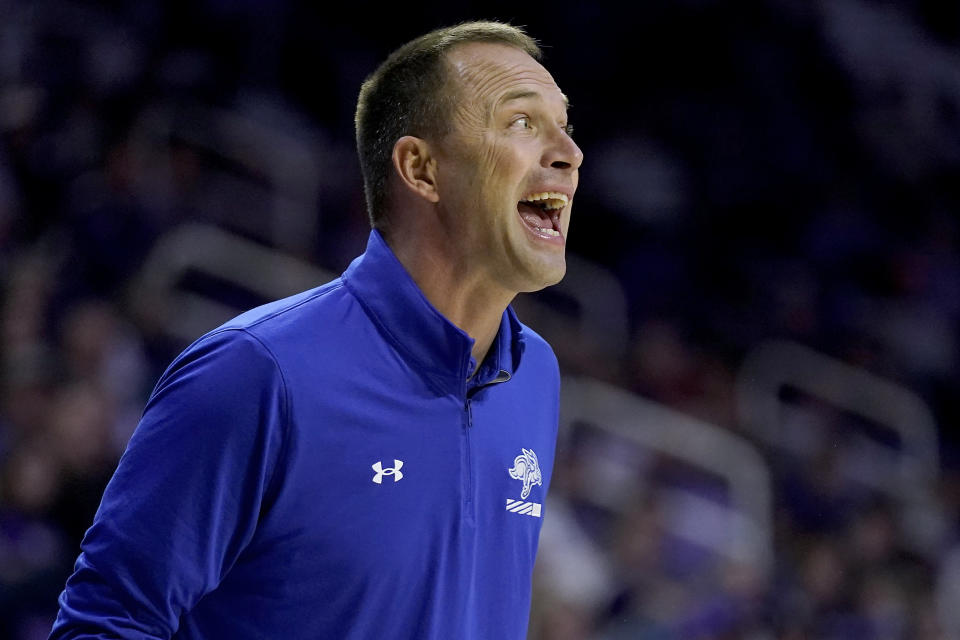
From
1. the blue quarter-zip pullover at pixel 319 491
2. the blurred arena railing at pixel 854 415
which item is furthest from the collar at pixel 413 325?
the blurred arena railing at pixel 854 415

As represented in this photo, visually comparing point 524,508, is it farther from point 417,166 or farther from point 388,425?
point 417,166

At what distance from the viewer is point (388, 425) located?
2.07 metres

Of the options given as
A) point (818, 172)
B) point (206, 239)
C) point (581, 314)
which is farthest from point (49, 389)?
point (818, 172)

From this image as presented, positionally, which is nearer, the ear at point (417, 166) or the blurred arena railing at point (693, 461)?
the ear at point (417, 166)

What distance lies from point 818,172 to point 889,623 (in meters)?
3.97

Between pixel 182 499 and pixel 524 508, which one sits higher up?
pixel 182 499

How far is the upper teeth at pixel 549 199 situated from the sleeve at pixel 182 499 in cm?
54

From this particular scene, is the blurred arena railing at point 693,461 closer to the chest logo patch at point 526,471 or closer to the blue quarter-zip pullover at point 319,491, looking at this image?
the chest logo patch at point 526,471

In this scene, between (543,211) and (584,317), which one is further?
(584,317)

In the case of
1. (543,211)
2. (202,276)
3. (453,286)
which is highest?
(543,211)

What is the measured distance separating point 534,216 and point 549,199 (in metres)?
0.04

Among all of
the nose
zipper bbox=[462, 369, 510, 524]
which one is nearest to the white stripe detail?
zipper bbox=[462, 369, 510, 524]

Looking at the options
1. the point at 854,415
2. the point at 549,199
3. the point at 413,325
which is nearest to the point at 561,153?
the point at 549,199

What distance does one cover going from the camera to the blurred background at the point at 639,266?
565 cm
